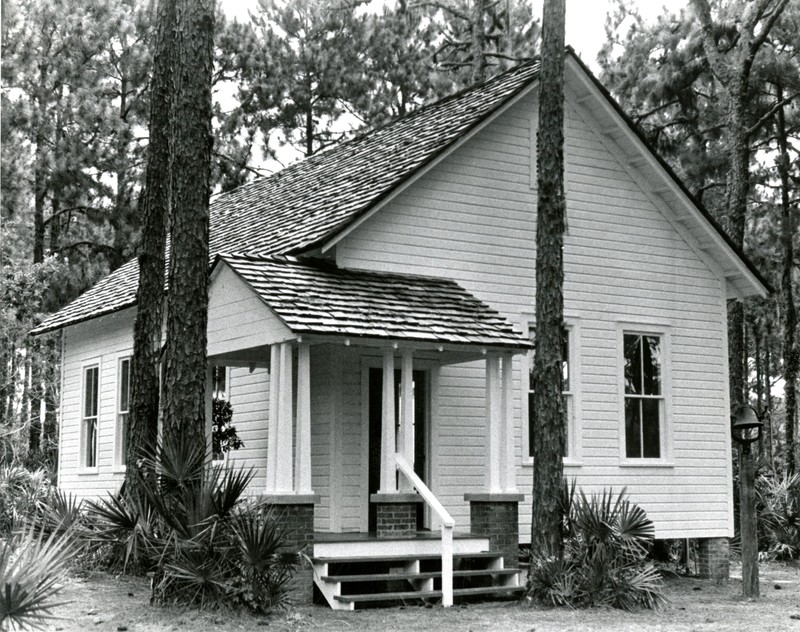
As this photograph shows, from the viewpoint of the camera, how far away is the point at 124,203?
3281 centimetres

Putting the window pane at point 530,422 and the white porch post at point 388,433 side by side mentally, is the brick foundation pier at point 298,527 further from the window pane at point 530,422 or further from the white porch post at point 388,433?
the window pane at point 530,422

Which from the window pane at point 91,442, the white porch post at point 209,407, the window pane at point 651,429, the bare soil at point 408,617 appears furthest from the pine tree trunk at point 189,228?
the window pane at point 91,442

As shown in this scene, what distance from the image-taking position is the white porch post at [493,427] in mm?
13805

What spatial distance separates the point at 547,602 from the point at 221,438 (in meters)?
6.46

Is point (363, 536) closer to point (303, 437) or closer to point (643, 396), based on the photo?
point (303, 437)

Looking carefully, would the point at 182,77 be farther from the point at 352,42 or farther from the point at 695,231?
the point at 352,42

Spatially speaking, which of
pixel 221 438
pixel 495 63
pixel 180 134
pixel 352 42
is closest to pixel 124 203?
pixel 352 42

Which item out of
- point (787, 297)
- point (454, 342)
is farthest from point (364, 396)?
point (787, 297)

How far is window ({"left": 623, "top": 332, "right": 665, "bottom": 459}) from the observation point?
57.1 ft

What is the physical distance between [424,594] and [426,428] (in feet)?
11.2

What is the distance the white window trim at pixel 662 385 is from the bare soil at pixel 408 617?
3.52 metres

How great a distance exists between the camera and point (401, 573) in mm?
12812

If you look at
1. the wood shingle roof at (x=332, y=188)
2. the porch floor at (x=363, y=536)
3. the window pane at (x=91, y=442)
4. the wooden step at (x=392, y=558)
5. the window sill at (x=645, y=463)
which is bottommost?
the wooden step at (x=392, y=558)

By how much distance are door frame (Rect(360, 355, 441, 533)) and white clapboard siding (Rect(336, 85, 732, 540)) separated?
0.14m
